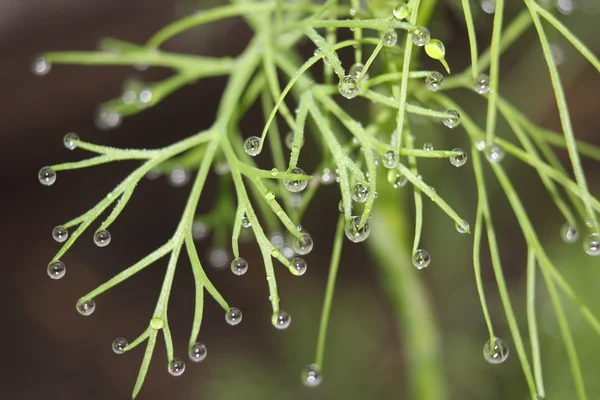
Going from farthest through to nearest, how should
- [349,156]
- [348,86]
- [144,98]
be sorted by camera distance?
[144,98] → [349,156] → [348,86]

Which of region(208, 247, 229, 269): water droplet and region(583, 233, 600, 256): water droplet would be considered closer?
region(583, 233, 600, 256): water droplet

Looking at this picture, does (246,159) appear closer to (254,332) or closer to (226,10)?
(226,10)

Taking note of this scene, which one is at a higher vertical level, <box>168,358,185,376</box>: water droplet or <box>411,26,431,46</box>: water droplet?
<box>411,26,431,46</box>: water droplet

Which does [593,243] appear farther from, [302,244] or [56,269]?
[56,269]

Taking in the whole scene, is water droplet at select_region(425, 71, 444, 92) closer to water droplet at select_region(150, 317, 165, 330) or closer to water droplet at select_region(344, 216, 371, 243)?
water droplet at select_region(344, 216, 371, 243)

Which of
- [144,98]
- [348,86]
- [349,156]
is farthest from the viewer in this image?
[144,98]

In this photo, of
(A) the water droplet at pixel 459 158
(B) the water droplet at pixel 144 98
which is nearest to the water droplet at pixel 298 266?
(A) the water droplet at pixel 459 158

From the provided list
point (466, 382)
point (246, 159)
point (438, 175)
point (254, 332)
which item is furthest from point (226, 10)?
point (254, 332)

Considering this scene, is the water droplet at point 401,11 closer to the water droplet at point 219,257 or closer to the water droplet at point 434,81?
the water droplet at point 434,81

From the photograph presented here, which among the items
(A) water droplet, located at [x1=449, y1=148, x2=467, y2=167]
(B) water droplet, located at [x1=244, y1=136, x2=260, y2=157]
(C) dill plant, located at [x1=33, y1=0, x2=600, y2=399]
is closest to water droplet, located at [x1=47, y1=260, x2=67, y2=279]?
(C) dill plant, located at [x1=33, y1=0, x2=600, y2=399]

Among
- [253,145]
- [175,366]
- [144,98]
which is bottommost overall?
[175,366]

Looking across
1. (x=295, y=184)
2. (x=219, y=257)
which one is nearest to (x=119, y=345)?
(x=295, y=184)
